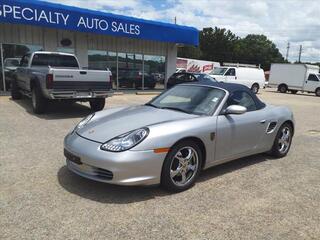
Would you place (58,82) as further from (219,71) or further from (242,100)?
(219,71)

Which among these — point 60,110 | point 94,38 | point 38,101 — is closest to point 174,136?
point 38,101

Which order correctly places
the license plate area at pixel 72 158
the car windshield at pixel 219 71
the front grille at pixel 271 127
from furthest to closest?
1. the car windshield at pixel 219 71
2. the front grille at pixel 271 127
3. the license plate area at pixel 72 158

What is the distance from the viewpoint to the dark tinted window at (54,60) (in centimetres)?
1102

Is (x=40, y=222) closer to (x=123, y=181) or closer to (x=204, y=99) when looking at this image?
(x=123, y=181)

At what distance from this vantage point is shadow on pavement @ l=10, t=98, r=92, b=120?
378 inches

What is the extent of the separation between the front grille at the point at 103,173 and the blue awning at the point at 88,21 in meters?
11.9

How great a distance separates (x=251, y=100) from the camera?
5.54m

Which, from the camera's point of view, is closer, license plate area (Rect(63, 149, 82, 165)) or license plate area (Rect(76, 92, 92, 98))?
license plate area (Rect(63, 149, 82, 165))

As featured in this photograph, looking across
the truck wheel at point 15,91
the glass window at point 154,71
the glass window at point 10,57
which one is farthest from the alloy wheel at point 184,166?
the glass window at point 154,71

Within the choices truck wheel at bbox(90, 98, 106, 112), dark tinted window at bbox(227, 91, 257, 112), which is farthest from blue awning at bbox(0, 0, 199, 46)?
dark tinted window at bbox(227, 91, 257, 112)

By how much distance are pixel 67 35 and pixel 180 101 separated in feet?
43.2

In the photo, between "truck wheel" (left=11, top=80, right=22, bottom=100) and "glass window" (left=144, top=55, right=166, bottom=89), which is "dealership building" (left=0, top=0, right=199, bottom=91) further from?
"truck wheel" (left=11, top=80, right=22, bottom=100)

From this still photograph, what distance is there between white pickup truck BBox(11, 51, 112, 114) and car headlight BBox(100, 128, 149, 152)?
558cm

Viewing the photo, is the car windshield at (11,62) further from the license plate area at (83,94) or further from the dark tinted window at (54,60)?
the license plate area at (83,94)
